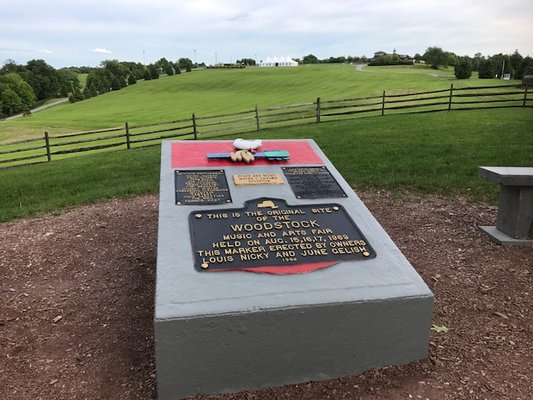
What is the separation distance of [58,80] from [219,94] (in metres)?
56.8

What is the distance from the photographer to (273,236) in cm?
389

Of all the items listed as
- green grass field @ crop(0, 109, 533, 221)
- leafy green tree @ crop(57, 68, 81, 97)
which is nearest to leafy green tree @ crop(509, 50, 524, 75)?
green grass field @ crop(0, 109, 533, 221)

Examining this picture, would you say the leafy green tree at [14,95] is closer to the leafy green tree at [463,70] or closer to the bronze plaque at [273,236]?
the leafy green tree at [463,70]

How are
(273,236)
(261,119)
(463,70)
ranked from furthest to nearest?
(463,70) < (261,119) < (273,236)

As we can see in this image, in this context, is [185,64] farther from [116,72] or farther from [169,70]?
[116,72]

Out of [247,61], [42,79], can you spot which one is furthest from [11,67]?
[247,61]

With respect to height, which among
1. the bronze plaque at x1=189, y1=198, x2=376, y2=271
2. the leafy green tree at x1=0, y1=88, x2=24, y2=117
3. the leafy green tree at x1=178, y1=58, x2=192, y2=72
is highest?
the leafy green tree at x1=178, y1=58, x2=192, y2=72

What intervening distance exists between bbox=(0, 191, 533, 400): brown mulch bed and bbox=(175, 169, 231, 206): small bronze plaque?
49.4 inches

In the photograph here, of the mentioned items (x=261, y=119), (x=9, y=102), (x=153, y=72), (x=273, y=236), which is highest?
(x=153, y=72)

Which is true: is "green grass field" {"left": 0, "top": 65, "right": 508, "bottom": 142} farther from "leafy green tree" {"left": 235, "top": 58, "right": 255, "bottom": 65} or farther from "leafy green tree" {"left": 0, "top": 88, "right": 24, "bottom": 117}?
"leafy green tree" {"left": 235, "top": 58, "right": 255, "bottom": 65}

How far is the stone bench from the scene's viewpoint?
225 inches

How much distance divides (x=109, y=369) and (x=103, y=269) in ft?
6.64

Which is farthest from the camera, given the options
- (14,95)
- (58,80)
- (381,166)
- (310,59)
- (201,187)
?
(310,59)

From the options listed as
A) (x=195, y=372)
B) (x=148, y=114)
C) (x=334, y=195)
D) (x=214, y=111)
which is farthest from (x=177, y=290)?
(x=148, y=114)
